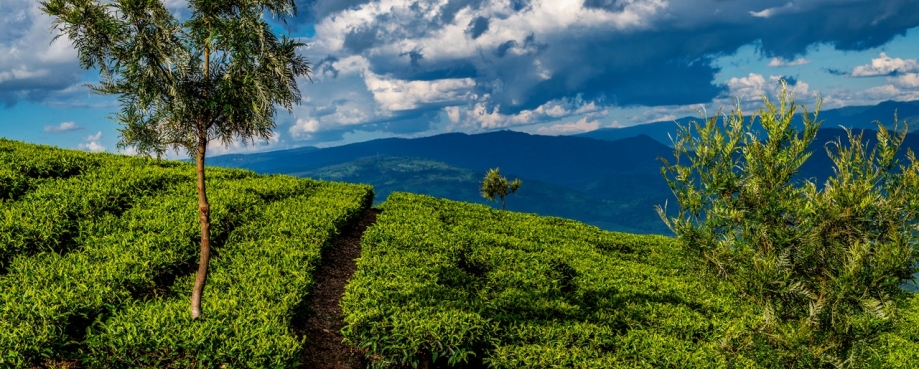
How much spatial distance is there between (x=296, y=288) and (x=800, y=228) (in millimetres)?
11684

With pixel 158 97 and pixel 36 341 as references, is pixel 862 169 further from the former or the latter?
pixel 36 341

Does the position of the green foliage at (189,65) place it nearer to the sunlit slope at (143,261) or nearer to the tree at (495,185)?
the sunlit slope at (143,261)

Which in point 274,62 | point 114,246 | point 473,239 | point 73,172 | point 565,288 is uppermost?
point 274,62

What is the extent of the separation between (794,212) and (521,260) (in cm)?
1129

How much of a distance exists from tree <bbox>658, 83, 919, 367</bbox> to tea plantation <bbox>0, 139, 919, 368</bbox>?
769 mm

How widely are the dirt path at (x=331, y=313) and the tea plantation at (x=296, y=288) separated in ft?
1.59

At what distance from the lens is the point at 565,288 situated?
1880cm

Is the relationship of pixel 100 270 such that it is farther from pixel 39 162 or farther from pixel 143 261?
pixel 39 162

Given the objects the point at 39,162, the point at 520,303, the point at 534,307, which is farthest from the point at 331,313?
the point at 39,162

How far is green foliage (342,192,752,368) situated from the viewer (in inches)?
503

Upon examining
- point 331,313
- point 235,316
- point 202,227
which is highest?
point 202,227

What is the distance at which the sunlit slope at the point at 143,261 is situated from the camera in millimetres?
11523

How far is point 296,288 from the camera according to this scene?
1473 centimetres

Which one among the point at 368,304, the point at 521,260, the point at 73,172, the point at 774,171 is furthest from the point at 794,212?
the point at 73,172
